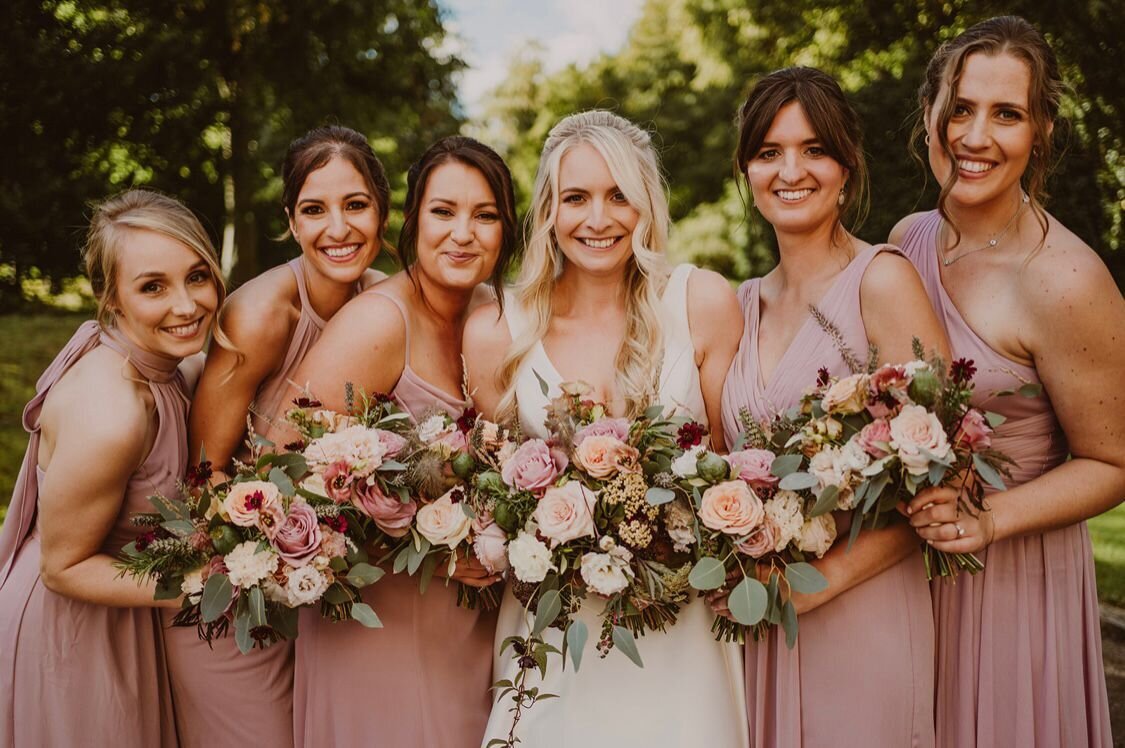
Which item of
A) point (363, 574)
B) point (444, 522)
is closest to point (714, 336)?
point (444, 522)

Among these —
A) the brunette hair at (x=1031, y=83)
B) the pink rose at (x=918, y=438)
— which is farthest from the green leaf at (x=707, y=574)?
the brunette hair at (x=1031, y=83)

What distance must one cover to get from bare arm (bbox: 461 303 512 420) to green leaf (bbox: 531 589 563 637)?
1.17 metres

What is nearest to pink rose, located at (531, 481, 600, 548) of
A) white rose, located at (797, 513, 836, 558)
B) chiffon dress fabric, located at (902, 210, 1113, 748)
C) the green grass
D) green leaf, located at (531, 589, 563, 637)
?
green leaf, located at (531, 589, 563, 637)

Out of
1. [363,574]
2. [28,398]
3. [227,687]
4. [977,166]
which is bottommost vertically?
[227,687]

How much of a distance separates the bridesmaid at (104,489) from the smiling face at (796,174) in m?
2.33

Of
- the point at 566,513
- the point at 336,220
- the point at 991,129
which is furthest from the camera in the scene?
the point at 336,220

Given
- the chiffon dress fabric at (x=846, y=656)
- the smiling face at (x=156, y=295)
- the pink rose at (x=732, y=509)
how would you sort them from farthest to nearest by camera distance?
the smiling face at (x=156, y=295), the chiffon dress fabric at (x=846, y=656), the pink rose at (x=732, y=509)

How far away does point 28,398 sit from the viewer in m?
12.8

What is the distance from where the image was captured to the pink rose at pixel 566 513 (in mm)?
2930

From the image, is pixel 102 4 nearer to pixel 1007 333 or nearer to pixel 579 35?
pixel 1007 333

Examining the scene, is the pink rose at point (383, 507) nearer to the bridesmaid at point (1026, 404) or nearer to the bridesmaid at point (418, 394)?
the bridesmaid at point (418, 394)

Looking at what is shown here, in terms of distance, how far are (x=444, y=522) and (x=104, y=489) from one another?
4.30 feet

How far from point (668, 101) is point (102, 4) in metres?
22.1

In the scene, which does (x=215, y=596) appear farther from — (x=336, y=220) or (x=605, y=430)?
(x=336, y=220)
